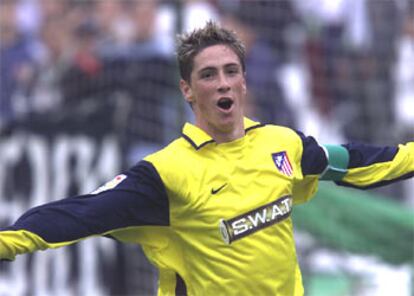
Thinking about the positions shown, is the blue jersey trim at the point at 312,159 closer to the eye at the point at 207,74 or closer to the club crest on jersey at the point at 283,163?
the club crest on jersey at the point at 283,163

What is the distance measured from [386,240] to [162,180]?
4.93 metres

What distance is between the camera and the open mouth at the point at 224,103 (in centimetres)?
396

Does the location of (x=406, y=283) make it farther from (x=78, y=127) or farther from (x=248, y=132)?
(x=248, y=132)

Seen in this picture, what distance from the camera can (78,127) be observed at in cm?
948

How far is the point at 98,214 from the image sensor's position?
382 centimetres

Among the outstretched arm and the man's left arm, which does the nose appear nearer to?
the outstretched arm

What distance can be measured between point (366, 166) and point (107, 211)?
1.06m

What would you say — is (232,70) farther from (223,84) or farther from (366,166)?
(366,166)

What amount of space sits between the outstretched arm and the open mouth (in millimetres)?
337

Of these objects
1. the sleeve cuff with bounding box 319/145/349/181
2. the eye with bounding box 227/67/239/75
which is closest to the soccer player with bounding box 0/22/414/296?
the eye with bounding box 227/67/239/75

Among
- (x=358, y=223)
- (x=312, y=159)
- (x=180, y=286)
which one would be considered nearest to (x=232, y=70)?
(x=312, y=159)

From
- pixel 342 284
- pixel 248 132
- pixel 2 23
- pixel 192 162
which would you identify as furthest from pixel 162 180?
pixel 2 23

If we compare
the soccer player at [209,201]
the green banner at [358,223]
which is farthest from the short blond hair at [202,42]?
the green banner at [358,223]

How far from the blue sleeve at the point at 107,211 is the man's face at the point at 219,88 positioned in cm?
31
